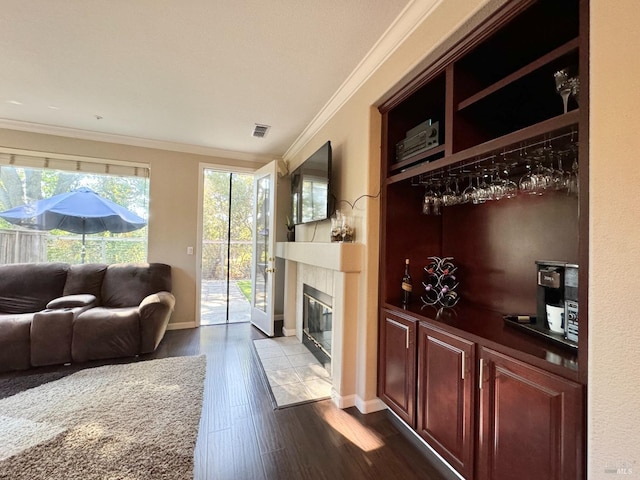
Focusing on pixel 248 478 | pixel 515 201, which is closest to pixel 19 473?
pixel 248 478

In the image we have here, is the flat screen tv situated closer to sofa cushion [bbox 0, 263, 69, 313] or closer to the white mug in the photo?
the white mug

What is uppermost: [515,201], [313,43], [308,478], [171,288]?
[313,43]

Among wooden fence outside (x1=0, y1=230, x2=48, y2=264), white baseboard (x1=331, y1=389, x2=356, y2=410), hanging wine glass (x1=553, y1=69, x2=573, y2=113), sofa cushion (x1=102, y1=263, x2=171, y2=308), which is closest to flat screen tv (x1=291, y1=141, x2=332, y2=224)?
white baseboard (x1=331, y1=389, x2=356, y2=410)

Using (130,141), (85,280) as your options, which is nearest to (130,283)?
(85,280)

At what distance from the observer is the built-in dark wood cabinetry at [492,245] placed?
0.99 m

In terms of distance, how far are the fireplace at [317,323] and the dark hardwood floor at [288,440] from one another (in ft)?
2.08

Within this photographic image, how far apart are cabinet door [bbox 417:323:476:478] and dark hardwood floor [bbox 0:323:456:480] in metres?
0.23

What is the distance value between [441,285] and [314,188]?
1521mm

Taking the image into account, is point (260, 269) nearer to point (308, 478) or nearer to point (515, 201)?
point (308, 478)

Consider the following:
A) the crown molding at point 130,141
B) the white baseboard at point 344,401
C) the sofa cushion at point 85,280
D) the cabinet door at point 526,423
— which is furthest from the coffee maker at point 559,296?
the sofa cushion at point 85,280

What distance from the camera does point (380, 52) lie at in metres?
1.85

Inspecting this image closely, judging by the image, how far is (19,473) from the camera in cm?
140

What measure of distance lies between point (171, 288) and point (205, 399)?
79.8 inches

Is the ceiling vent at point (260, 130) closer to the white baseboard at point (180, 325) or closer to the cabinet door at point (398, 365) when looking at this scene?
the cabinet door at point (398, 365)
